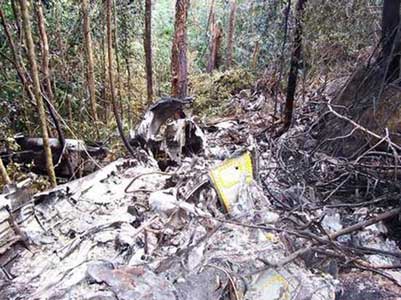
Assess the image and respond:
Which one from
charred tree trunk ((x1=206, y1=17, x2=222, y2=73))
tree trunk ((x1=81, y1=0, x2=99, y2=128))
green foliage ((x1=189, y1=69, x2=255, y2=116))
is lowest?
green foliage ((x1=189, y1=69, x2=255, y2=116))

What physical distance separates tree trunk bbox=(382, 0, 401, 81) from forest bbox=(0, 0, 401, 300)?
17mm

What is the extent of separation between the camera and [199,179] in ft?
11.7

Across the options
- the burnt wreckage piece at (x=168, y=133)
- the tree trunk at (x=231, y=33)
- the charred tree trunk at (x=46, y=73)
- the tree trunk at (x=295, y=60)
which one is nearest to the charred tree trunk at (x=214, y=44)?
the tree trunk at (x=231, y=33)

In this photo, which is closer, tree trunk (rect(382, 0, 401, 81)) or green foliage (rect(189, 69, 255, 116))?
tree trunk (rect(382, 0, 401, 81))

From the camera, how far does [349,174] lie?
3.89 m

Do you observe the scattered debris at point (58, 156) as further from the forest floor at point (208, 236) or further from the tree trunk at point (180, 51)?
the tree trunk at point (180, 51)

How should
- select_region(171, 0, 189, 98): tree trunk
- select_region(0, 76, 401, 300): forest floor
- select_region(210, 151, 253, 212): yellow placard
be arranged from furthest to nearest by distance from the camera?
1. select_region(171, 0, 189, 98): tree trunk
2. select_region(210, 151, 253, 212): yellow placard
3. select_region(0, 76, 401, 300): forest floor

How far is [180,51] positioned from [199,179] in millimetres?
5149

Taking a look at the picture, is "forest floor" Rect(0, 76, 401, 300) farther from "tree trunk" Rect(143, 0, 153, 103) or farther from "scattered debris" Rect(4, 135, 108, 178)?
"tree trunk" Rect(143, 0, 153, 103)

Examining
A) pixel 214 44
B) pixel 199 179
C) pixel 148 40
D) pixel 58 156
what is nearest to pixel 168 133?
pixel 58 156

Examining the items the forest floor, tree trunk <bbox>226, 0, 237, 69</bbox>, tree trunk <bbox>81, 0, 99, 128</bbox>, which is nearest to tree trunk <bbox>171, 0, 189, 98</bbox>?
tree trunk <bbox>81, 0, 99, 128</bbox>

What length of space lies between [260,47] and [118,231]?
10.6 meters

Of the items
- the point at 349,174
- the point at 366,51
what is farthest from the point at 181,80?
the point at 349,174

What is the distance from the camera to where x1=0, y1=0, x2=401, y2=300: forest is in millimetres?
2475
